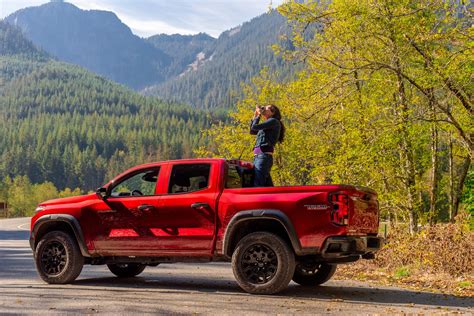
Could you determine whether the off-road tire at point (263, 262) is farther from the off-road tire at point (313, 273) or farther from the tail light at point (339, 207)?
the off-road tire at point (313, 273)

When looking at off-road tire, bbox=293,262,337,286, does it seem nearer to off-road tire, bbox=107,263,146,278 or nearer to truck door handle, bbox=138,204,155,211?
truck door handle, bbox=138,204,155,211

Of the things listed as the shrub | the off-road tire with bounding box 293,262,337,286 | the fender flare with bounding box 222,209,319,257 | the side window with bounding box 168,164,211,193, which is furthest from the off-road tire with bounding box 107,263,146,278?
the shrub

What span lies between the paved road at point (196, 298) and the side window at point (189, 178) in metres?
1.52

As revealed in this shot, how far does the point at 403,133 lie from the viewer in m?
15.7

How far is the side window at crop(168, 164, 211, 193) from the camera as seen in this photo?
938cm

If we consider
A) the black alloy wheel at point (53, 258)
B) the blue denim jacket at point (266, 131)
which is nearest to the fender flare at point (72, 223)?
the black alloy wheel at point (53, 258)

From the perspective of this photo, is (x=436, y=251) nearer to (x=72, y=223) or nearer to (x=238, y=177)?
(x=238, y=177)

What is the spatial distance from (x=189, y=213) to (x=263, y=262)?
4.34 feet

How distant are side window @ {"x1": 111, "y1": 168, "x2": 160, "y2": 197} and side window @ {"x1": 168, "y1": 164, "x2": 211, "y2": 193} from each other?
32cm

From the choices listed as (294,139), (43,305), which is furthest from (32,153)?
(43,305)

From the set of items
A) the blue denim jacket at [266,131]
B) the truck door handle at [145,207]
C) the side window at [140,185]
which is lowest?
the truck door handle at [145,207]

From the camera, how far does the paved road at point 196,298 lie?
7.54m

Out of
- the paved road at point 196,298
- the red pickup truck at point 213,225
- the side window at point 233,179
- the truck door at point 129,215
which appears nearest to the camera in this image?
the paved road at point 196,298

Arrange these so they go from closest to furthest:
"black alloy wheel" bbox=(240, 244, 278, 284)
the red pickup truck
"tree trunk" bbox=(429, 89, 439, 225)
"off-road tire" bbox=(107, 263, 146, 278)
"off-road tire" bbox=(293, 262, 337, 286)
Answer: the red pickup truck, "black alloy wheel" bbox=(240, 244, 278, 284), "off-road tire" bbox=(293, 262, 337, 286), "off-road tire" bbox=(107, 263, 146, 278), "tree trunk" bbox=(429, 89, 439, 225)
